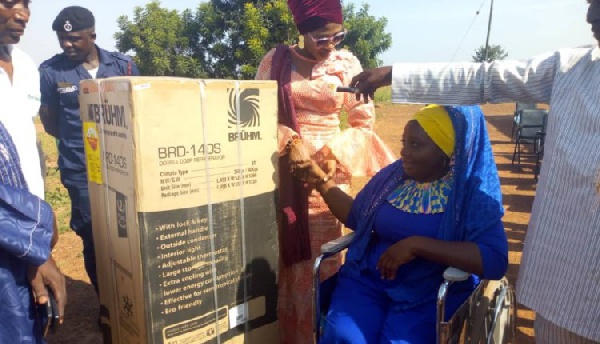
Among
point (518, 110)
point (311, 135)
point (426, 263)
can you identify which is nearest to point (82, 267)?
point (311, 135)

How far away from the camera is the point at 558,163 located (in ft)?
5.23

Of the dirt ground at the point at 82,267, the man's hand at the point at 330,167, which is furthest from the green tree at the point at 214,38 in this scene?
the man's hand at the point at 330,167

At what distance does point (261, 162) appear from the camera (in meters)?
2.10

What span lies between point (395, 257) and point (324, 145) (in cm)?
80

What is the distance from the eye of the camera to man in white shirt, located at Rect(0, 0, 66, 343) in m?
1.58

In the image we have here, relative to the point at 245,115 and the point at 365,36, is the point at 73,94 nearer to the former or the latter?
the point at 245,115

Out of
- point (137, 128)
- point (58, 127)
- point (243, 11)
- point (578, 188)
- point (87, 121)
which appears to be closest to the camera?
point (578, 188)

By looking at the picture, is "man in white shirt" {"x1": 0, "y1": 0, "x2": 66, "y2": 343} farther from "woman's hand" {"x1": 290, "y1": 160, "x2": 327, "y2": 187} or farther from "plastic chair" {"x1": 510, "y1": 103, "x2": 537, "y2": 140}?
"plastic chair" {"x1": 510, "y1": 103, "x2": 537, "y2": 140}

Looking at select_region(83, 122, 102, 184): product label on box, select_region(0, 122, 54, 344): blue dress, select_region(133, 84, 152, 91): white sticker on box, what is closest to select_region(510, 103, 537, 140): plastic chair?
select_region(83, 122, 102, 184): product label on box

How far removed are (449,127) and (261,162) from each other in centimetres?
85

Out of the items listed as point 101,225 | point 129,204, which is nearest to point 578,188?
point 129,204

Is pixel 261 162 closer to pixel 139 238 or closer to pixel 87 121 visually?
pixel 139 238

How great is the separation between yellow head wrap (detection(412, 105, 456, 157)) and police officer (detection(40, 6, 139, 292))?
2265mm

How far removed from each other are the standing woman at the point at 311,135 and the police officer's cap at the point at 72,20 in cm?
147
